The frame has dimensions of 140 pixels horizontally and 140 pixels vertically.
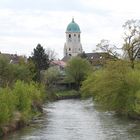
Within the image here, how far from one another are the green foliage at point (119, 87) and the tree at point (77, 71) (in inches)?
1961

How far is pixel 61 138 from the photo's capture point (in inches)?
1537

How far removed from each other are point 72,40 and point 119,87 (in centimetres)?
13055

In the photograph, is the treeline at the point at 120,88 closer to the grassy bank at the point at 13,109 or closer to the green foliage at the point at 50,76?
the grassy bank at the point at 13,109

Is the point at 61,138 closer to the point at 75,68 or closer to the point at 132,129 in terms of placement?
the point at 132,129

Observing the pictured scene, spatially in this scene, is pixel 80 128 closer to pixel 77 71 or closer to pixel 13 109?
pixel 13 109

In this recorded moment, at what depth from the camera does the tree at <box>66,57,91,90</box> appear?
109688 millimetres

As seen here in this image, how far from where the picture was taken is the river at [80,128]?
39838 millimetres

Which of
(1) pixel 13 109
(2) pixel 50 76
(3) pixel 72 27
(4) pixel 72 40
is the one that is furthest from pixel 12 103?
(4) pixel 72 40

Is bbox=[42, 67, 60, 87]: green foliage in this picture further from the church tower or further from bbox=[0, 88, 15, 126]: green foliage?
the church tower

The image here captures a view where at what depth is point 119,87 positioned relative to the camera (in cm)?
5544

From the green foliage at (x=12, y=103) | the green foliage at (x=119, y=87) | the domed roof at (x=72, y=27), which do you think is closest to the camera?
the green foliage at (x=12, y=103)

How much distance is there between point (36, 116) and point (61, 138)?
16866mm

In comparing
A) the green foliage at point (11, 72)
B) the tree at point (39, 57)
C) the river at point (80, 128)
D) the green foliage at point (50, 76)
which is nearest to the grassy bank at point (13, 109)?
the river at point (80, 128)

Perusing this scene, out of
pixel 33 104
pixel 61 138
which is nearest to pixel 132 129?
pixel 61 138
